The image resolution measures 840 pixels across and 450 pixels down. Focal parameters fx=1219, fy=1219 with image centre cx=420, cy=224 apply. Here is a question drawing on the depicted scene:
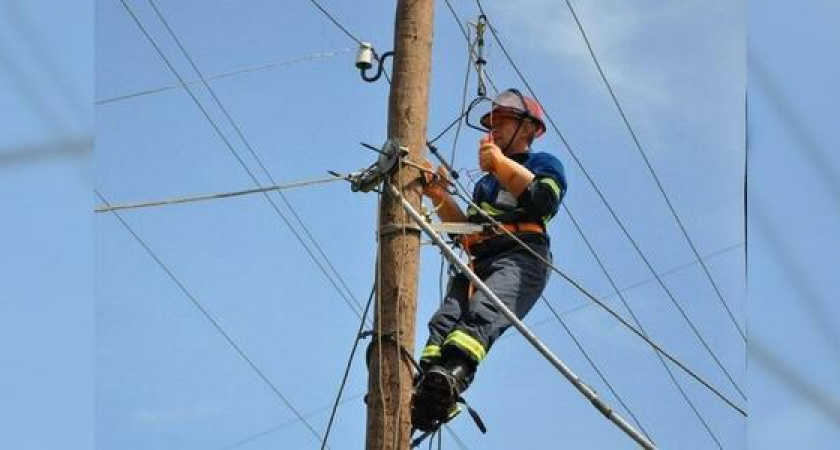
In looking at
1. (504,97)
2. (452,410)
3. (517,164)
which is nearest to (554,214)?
(517,164)

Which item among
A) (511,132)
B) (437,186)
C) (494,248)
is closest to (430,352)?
(494,248)

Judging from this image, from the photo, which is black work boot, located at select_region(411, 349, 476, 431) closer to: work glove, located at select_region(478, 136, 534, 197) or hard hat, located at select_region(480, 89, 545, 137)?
work glove, located at select_region(478, 136, 534, 197)

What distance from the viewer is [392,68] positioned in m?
5.66

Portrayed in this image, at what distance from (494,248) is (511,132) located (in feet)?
1.97

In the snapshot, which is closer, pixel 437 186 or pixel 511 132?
pixel 437 186

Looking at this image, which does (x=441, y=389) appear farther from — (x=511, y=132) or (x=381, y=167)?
(x=511, y=132)

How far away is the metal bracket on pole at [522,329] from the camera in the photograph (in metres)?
4.96

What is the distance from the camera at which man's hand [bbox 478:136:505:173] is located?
5516 millimetres

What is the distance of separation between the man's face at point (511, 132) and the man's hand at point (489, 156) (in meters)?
0.26

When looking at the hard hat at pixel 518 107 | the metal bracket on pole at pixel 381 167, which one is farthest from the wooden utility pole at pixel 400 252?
the hard hat at pixel 518 107

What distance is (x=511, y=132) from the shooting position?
5855 millimetres

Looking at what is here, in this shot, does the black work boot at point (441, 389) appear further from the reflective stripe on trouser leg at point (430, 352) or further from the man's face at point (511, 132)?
the man's face at point (511, 132)

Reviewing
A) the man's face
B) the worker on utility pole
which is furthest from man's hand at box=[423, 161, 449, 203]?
the man's face

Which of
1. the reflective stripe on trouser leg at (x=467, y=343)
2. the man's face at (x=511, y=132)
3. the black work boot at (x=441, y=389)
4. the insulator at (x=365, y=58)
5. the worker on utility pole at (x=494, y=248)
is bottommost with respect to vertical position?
the black work boot at (x=441, y=389)
